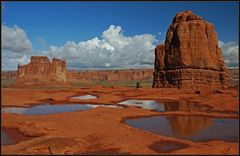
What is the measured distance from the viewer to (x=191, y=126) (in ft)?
59.3

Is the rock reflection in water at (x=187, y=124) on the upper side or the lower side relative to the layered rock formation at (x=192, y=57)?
lower

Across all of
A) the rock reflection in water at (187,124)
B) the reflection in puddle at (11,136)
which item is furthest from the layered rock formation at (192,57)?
the reflection in puddle at (11,136)

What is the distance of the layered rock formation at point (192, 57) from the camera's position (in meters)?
47.8

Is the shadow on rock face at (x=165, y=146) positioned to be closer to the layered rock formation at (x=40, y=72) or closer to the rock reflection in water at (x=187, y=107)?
the rock reflection in water at (x=187, y=107)

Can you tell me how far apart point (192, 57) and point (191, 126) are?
3292 centimetres

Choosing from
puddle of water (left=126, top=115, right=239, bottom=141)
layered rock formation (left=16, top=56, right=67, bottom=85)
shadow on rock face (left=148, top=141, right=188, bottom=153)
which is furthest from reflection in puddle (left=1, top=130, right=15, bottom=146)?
layered rock formation (left=16, top=56, right=67, bottom=85)

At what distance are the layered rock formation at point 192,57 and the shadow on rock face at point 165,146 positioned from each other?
3575 cm

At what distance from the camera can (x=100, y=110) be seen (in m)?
→ 23.3

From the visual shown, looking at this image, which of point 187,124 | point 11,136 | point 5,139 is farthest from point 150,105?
point 5,139

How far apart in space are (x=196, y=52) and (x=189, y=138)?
3700 centimetres

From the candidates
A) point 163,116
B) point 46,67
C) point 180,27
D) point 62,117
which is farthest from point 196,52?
point 46,67

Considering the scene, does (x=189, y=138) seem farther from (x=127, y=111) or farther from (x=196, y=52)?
(x=196, y=52)

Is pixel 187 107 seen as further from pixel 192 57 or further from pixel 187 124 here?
pixel 192 57

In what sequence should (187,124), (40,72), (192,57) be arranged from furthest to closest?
(40,72)
(192,57)
(187,124)
